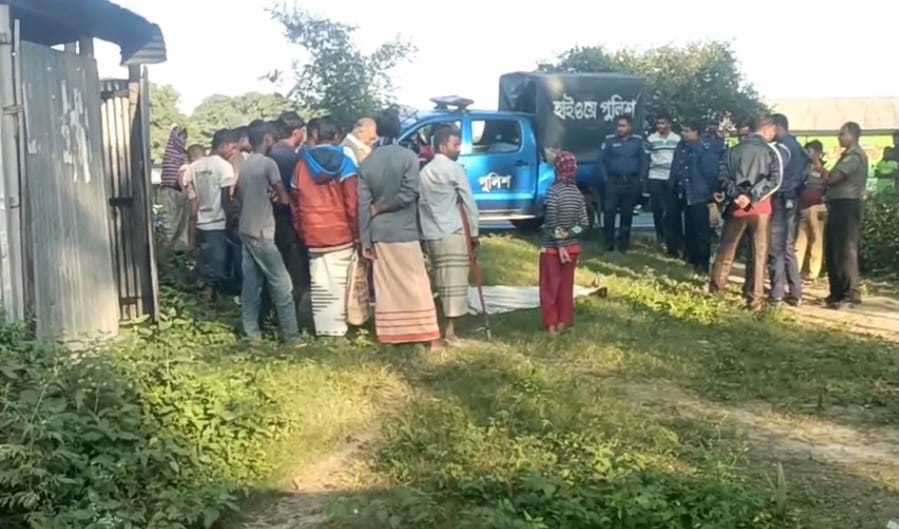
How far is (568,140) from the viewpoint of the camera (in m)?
17.7

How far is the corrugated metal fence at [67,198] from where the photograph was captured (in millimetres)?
6910

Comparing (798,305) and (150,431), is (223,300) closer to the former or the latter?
(150,431)

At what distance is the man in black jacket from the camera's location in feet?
32.0

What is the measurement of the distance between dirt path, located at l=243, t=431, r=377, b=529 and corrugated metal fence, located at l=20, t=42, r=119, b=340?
2086 millimetres

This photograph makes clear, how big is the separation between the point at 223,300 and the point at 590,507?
592 cm

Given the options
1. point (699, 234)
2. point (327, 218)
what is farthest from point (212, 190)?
point (699, 234)

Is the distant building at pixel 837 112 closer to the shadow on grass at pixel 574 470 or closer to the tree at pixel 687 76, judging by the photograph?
the tree at pixel 687 76

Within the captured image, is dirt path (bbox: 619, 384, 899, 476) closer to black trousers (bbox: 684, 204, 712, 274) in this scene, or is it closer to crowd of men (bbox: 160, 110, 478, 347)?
crowd of men (bbox: 160, 110, 478, 347)

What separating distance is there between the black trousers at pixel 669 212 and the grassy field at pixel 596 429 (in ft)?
13.1

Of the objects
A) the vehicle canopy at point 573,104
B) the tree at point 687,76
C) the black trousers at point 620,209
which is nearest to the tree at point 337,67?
the vehicle canopy at point 573,104

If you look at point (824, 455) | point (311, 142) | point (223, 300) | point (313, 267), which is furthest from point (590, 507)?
point (223, 300)

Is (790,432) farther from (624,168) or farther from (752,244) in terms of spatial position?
(624,168)

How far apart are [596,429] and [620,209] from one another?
26.8 feet

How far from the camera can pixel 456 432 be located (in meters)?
5.89
